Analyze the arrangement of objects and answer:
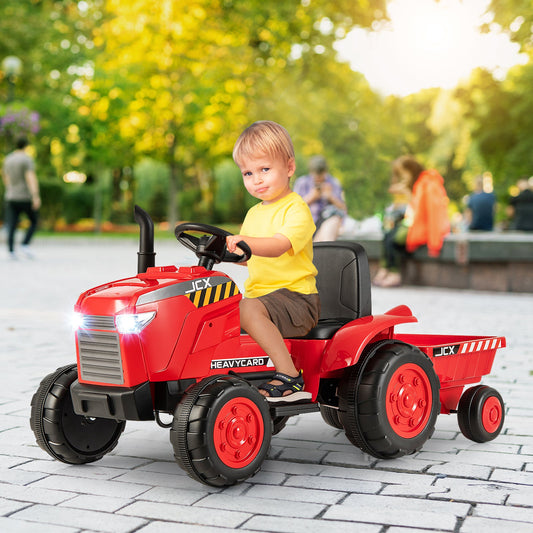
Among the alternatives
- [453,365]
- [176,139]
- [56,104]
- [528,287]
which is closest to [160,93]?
[176,139]

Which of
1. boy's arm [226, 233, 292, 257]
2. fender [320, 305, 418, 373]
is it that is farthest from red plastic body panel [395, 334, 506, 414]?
boy's arm [226, 233, 292, 257]

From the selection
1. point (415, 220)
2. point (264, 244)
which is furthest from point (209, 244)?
point (415, 220)

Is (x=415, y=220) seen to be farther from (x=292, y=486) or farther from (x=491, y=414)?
(x=292, y=486)

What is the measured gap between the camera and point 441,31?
15.3 m

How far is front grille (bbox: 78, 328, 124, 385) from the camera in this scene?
3.46 metres

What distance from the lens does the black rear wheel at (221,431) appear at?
3.38 metres

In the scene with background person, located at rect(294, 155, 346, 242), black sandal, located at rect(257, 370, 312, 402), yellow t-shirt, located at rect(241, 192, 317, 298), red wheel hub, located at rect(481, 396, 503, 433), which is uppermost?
background person, located at rect(294, 155, 346, 242)

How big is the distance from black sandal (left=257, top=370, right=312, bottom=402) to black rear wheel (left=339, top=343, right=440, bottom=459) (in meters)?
0.24

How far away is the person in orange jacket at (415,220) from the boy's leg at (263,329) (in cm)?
1010

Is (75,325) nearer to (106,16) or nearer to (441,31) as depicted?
(441,31)

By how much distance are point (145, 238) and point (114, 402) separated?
69 cm

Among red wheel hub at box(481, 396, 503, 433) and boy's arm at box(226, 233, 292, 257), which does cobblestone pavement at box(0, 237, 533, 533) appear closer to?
red wheel hub at box(481, 396, 503, 433)

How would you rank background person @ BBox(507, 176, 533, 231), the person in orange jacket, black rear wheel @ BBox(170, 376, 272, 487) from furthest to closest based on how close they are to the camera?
1. background person @ BBox(507, 176, 533, 231)
2. the person in orange jacket
3. black rear wheel @ BBox(170, 376, 272, 487)

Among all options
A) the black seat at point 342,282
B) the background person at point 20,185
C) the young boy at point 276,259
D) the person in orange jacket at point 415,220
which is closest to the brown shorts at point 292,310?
the young boy at point 276,259
